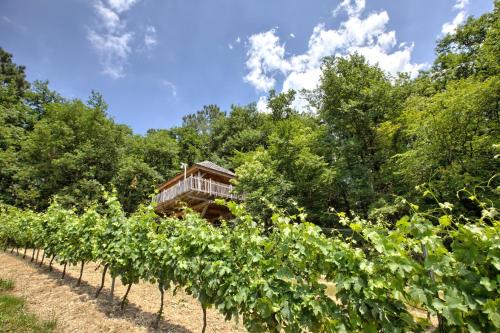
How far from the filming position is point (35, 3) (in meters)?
9.32

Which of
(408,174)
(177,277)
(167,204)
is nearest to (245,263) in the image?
(177,277)

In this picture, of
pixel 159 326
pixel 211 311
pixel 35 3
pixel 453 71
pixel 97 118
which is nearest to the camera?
pixel 159 326

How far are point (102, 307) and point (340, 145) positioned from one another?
13952 millimetres

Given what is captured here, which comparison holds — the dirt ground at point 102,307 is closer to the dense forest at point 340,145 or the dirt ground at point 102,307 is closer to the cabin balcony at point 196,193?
the dense forest at point 340,145

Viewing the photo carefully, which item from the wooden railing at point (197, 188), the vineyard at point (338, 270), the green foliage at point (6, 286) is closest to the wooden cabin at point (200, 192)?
the wooden railing at point (197, 188)

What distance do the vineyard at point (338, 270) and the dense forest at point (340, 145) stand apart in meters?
0.49

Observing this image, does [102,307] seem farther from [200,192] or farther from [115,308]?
[200,192]

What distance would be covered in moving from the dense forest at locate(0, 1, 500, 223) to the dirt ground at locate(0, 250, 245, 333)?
2.20 meters

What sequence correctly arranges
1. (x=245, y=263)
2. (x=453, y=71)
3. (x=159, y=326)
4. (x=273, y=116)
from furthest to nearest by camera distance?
1. (x=273, y=116)
2. (x=453, y=71)
3. (x=159, y=326)
4. (x=245, y=263)

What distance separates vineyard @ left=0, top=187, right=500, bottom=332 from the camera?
6.08 ft

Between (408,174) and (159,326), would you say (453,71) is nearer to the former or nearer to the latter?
(408,174)

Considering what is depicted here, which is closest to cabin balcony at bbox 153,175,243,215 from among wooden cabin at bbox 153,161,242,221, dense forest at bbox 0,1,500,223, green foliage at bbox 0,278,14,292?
wooden cabin at bbox 153,161,242,221

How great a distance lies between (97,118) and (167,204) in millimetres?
12438

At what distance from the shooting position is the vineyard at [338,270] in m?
1.85
